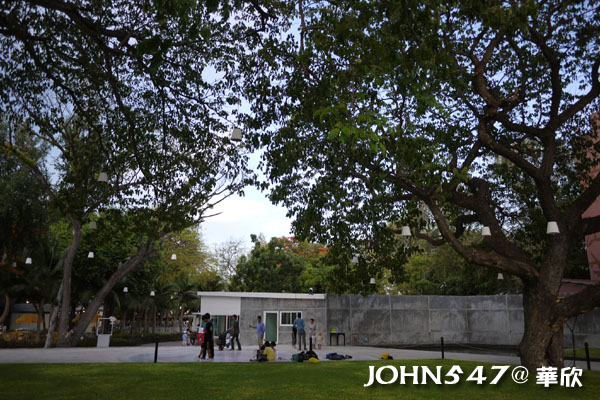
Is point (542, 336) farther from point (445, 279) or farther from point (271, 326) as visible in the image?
point (445, 279)

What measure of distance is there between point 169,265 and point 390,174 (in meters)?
31.1

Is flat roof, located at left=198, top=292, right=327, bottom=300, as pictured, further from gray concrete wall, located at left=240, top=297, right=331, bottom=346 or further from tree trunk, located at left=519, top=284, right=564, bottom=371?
tree trunk, located at left=519, top=284, right=564, bottom=371

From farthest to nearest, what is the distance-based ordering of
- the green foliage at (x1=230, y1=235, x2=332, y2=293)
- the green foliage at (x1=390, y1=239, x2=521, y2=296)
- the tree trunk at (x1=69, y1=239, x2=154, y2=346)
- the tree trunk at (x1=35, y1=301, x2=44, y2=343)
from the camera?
the green foliage at (x1=230, y1=235, x2=332, y2=293)
the green foliage at (x1=390, y1=239, x2=521, y2=296)
the tree trunk at (x1=35, y1=301, x2=44, y2=343)
the tree trunk at (x1=69, y1=239, x2=154, y2=346)

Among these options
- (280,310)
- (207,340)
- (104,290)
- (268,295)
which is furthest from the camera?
(280,310)

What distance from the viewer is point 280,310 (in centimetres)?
2580

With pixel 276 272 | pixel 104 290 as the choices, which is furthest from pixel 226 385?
pixel 276 272

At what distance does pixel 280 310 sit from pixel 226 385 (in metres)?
16.4

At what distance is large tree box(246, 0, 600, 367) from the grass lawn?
311 cm

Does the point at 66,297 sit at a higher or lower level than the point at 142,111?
lower

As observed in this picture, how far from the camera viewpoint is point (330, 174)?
13.8 metres

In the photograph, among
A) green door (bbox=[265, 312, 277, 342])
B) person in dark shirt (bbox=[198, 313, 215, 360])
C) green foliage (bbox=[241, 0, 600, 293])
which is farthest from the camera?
green door (bbox=[265, 312, 277, 342])

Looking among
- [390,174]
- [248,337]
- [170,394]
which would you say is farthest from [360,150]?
[248,337]

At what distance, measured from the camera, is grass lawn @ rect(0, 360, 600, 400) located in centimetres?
830

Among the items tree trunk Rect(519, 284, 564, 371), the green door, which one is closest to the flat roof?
the green door
